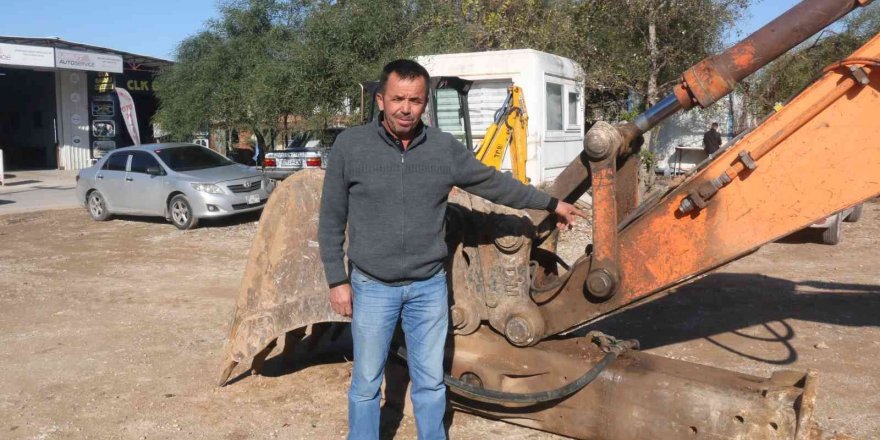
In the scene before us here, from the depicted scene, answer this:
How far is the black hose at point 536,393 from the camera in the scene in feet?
→ 12.8

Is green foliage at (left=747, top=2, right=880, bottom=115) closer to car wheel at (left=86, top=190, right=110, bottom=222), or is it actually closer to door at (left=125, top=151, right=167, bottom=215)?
door at (left=125, top=151, right=167, bottom=215)

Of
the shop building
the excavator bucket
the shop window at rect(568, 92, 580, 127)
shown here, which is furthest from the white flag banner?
the excavator bucket

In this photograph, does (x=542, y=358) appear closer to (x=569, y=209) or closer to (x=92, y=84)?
(x=569, y=209)

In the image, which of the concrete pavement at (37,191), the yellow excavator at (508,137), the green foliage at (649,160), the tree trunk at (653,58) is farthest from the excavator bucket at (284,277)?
the tree trunk at (653,58)

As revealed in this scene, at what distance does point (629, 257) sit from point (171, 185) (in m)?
11.6

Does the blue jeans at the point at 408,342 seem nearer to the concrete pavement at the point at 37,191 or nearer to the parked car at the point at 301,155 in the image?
the parked car at the point at 301,155

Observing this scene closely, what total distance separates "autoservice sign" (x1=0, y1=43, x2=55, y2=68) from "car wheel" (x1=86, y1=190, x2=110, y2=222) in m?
13.0

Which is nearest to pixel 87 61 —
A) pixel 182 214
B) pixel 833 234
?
pixel 182 214

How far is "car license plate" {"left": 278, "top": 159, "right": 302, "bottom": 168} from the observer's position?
654 inches

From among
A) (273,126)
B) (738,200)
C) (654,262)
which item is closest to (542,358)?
(654,262)

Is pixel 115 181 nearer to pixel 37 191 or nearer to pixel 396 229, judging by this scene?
pixel 37 191

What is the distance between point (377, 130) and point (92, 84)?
100ft

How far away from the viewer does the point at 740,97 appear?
22.6 m

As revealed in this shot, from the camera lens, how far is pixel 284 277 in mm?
4477
